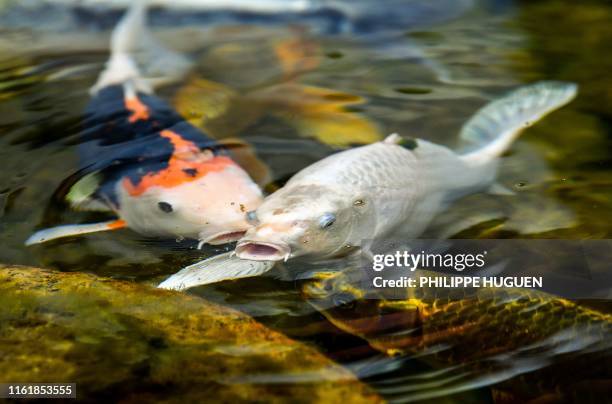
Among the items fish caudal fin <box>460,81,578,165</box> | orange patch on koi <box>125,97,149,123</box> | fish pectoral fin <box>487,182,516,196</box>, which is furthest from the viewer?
orange patch on koi <box>125,97,149,123</box>

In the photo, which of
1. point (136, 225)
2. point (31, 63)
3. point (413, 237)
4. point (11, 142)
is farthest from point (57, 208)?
point (31, 63)

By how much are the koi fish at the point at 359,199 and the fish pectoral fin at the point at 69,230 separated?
2.44ft

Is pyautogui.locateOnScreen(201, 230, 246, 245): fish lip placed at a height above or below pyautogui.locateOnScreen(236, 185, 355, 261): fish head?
below

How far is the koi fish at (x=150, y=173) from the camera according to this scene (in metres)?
3.44

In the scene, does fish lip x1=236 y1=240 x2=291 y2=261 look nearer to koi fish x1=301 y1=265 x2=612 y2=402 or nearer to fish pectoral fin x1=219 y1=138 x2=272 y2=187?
koi fish x1=301 y1=265 x2=612 y2=402

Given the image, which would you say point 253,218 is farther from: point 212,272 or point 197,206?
point 197,206

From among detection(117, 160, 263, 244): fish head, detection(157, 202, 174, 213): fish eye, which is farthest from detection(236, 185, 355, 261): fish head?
detection(157, 202, 174, 213): fish eye

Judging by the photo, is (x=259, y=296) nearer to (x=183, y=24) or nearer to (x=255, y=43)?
(x=255, y=43)

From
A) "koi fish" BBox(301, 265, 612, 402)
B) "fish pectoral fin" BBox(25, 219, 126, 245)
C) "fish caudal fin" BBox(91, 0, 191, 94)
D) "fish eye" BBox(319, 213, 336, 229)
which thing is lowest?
"koi fish" BBox(301, 265, 612, 402)

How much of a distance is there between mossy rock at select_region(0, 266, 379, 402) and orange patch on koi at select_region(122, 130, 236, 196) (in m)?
0.85

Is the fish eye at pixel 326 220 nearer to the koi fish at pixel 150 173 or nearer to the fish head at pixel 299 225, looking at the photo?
the fish head at pixel 299 225

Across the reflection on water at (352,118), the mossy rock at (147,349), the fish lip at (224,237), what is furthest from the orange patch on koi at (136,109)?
the mossy rock at (147,349)

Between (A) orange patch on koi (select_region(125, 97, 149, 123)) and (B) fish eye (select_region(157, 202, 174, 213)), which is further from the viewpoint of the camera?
(A) orange patch on koi (select_region(125, 97, 149, 123))

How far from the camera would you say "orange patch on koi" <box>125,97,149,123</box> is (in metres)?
4.48
